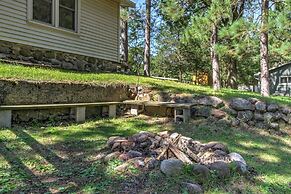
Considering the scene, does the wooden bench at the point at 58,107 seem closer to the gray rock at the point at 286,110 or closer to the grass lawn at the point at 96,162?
the grass lawn at the point at 96,162

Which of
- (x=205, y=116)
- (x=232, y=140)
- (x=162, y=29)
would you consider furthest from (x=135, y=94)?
(x=162, y=29)

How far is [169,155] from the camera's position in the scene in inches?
146

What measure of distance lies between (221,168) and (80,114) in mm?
3560

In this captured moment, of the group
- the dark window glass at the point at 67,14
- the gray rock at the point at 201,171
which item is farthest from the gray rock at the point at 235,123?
the dark window glass at the point at 67,14

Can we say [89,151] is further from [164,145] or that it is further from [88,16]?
[88,16]

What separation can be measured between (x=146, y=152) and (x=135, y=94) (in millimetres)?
3802

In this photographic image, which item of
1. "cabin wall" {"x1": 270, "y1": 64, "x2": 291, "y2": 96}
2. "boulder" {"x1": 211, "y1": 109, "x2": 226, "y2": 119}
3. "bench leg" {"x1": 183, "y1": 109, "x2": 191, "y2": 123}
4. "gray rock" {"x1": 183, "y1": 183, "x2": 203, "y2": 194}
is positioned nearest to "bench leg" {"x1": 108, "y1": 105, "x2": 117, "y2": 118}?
"bench leg" {"x1": 183, "y1": 109, "x2": 191, "y2": 123}

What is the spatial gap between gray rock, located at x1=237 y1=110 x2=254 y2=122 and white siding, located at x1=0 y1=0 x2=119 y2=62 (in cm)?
545

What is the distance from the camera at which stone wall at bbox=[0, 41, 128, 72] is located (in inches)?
292

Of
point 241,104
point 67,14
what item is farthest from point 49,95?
point 67,14

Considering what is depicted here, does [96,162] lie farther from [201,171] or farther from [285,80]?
[285,80]

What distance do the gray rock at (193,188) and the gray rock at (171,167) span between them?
226 millimetres

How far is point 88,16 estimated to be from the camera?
9.81 metres

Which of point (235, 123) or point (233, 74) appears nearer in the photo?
point (235, 123)
